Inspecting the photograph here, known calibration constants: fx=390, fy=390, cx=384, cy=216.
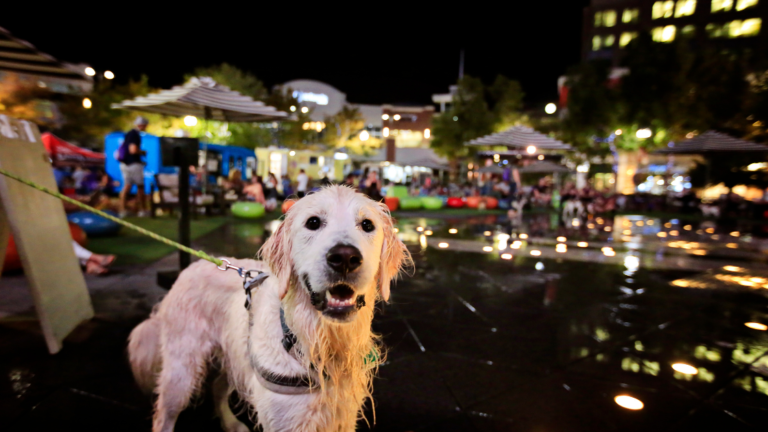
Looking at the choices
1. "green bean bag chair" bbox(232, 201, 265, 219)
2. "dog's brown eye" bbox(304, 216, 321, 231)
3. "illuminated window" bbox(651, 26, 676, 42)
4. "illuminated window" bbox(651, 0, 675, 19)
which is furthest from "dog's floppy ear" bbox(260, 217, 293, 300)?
"illuminated window" bbox(651, 0, 675, 19)

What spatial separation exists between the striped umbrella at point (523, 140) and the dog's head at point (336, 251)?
1257 centimetres

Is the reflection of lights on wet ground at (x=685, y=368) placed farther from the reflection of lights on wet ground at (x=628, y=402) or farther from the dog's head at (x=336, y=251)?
the dog's head at (x=336, y=251)

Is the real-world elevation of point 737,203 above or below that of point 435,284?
above

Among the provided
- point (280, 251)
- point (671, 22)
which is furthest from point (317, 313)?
point (671, 22)

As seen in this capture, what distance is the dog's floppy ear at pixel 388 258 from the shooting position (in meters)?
1.75

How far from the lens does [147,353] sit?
92.0 inches

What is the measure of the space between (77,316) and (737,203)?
86.5 ft

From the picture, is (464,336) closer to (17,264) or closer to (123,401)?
(123,401)

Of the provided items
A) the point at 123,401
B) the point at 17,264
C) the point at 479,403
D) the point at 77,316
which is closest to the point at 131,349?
the point at 123,401

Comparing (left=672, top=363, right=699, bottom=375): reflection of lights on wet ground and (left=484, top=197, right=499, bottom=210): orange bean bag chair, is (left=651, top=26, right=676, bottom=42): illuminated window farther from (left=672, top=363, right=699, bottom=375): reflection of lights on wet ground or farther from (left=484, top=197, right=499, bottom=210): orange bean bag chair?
(left=672, top=363, right=699, bottom=375): reflection of lights on wet ground

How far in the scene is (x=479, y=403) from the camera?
2.66m

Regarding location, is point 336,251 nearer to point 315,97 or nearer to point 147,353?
point 147,353

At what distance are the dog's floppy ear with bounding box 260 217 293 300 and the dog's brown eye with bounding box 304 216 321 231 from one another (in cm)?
11

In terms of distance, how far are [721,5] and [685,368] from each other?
53.0 metres
